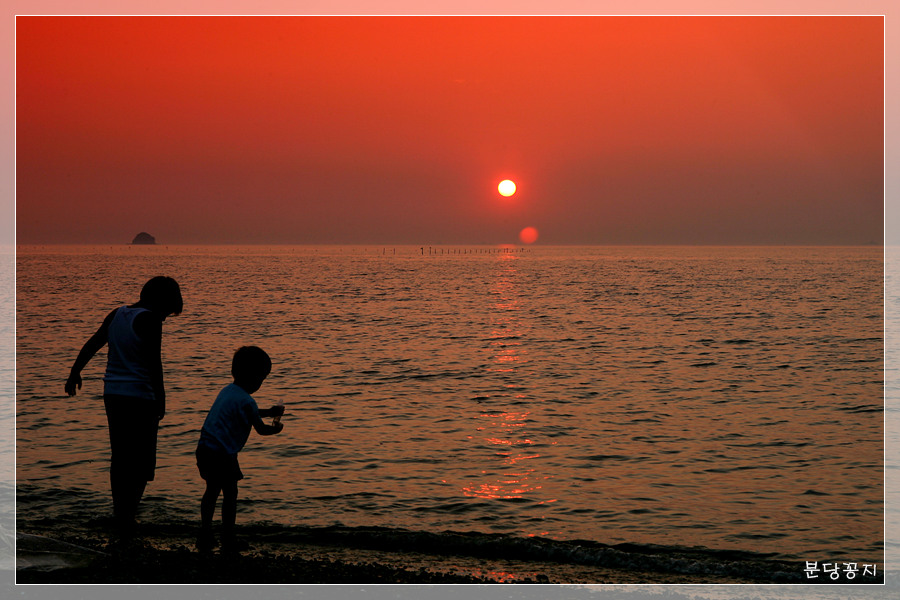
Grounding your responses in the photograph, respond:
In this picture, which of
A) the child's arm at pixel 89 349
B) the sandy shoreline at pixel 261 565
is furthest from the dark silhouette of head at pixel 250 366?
the sandy shoreline at pixel 261 565

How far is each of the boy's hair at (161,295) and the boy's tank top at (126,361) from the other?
0.12m

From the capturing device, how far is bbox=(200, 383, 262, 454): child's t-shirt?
6816 millimetres

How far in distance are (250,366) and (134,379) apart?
4.24 feet

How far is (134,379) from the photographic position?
24.1 feet

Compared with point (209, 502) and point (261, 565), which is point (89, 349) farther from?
point (261, 565)

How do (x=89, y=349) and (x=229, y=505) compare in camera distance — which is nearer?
(x=229, y=505)

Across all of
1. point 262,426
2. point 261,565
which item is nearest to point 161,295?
point 262,426

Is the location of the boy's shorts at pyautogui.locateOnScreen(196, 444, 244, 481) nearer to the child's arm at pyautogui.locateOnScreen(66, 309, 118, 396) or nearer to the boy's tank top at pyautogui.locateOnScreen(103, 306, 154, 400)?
the boy's tank top at pyautogui.locateOnScreen(103, 306, 154, 400)

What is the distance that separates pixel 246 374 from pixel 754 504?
6880 mm

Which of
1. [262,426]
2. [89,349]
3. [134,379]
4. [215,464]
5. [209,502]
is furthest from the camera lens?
[89,349]

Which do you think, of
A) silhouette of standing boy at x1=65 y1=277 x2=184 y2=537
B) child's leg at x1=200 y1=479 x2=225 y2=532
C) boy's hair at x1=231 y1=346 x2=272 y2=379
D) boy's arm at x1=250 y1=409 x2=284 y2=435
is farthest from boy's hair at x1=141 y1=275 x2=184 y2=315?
child's leg at x1=200 y1=479 x2=225 y2=532

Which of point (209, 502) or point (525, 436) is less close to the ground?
point (209, 502)

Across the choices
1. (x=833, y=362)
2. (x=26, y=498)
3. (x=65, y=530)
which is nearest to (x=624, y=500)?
(x=65, y=530)

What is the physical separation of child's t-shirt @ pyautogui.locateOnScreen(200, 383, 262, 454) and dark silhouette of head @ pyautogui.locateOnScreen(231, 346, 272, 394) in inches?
3.9
